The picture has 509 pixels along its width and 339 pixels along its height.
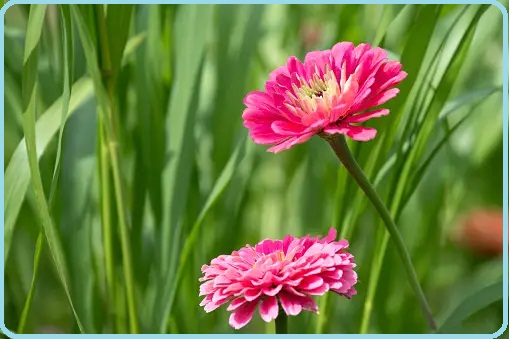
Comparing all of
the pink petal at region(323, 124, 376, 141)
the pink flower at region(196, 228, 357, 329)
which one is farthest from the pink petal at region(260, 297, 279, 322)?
the pink petal at region(323, 124, 376, 141)

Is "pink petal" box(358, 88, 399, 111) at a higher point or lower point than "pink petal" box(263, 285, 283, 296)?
higher

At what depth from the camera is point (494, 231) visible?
40.5 inches

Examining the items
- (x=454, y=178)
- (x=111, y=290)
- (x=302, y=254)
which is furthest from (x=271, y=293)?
(x=454, y=178)

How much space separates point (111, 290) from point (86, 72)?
185 mm

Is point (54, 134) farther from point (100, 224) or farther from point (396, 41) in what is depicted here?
point (396, 41)

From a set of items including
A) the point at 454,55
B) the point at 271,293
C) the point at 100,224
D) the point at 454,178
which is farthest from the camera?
the point at 454,178

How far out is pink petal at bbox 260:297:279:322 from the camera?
537 mm

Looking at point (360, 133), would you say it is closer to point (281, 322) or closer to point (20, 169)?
point (281, 322)

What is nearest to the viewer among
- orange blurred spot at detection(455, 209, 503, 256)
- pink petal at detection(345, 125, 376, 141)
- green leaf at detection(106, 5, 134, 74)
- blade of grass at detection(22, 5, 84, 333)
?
pink petal at detection(345, 125, 376, 141)

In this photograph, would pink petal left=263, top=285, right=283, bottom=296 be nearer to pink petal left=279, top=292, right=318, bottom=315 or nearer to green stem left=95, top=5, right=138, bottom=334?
pink petal left=279, top=292, right=318, bottom=315

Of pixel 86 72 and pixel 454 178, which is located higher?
pixel 86 72

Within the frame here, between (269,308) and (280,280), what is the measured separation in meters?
0.02

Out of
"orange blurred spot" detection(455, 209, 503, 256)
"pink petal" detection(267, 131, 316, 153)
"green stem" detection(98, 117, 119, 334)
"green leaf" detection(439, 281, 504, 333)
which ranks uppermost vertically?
"pink petal" detection(267, 131, 316, 153)

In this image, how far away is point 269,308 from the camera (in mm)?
543
